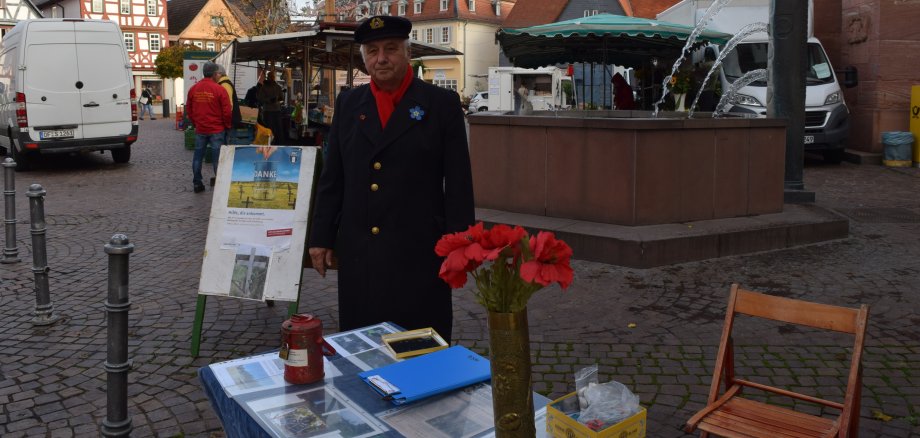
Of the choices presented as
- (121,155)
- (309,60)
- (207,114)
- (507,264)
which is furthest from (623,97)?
(507,264)

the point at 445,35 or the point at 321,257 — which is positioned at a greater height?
the point at 445,35

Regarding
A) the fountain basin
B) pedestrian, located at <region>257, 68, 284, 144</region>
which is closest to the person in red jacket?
pedestrian, located at <region>257, 68, 284, 144</region>

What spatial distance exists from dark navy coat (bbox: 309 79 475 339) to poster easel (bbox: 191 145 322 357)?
5.68ft

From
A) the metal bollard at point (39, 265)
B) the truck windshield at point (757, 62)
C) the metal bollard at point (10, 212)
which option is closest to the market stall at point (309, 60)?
the truck windshield at point (757, 62)

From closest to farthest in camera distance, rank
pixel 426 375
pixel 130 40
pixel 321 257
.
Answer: pixel 426 375 < pixel 321 257 < pixel 130 40

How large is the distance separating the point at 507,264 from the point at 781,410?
6.63ft

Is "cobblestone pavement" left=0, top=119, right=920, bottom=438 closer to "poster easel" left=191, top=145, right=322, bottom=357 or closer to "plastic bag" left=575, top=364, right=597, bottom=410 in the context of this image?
"poster easel" left=191, top=145, right=322, bottom=357

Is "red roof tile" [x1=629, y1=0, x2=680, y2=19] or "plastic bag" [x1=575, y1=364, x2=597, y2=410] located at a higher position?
"red roof tile" [x1=629, y1=0, x2=680, y2=19]

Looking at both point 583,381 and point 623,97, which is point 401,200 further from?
point 623,97

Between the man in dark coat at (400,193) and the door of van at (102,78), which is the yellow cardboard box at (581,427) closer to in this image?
the man in dark coat at (400,193)

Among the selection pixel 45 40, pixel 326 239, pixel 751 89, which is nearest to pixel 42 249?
pixel 326 239

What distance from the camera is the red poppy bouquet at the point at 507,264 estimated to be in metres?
2.09

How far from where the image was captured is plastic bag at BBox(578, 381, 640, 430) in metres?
2.37

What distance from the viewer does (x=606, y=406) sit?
95.0 inches
